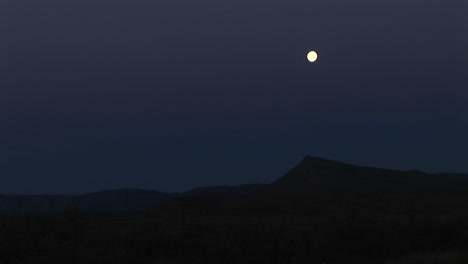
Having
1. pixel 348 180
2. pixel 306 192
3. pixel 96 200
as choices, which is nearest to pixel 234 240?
pixel 306 192

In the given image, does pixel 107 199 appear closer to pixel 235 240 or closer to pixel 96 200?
pixel 96 200

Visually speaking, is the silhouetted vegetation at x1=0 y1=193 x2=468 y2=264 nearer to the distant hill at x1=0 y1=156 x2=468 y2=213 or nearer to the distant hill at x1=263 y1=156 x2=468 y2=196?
the distant hill at x1=0 y1=156 x2=468 y2=213

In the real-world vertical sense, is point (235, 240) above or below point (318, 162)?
below

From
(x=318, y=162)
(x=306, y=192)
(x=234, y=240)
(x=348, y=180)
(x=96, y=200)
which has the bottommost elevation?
(x=234, y=240)

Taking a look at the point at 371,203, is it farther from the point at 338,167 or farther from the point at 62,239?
the point at 338,167

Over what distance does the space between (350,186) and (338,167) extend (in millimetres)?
8982

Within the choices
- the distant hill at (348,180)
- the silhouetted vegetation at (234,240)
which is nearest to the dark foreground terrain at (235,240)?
the silhouetted vegetation at (234,240)

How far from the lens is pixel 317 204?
54281mm

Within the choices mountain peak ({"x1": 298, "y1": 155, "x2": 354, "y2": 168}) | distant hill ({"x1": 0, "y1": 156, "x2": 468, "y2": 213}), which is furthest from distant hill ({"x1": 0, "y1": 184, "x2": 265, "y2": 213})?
mountain peak ({"x1": 298, "y1": 155, "x2": 354, "y2": 168})

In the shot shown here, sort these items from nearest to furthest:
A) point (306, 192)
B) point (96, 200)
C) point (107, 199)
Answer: point (306, 192) < point (96, 200) < point (107, 199)

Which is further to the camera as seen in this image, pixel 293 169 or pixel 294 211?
pixel 293 169

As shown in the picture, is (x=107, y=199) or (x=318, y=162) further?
(x=107, y=199)

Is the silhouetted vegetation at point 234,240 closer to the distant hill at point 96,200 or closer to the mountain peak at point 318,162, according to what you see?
the mountain peak at point 318,162

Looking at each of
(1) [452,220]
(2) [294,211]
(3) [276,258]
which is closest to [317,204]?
(2) [294,211]
